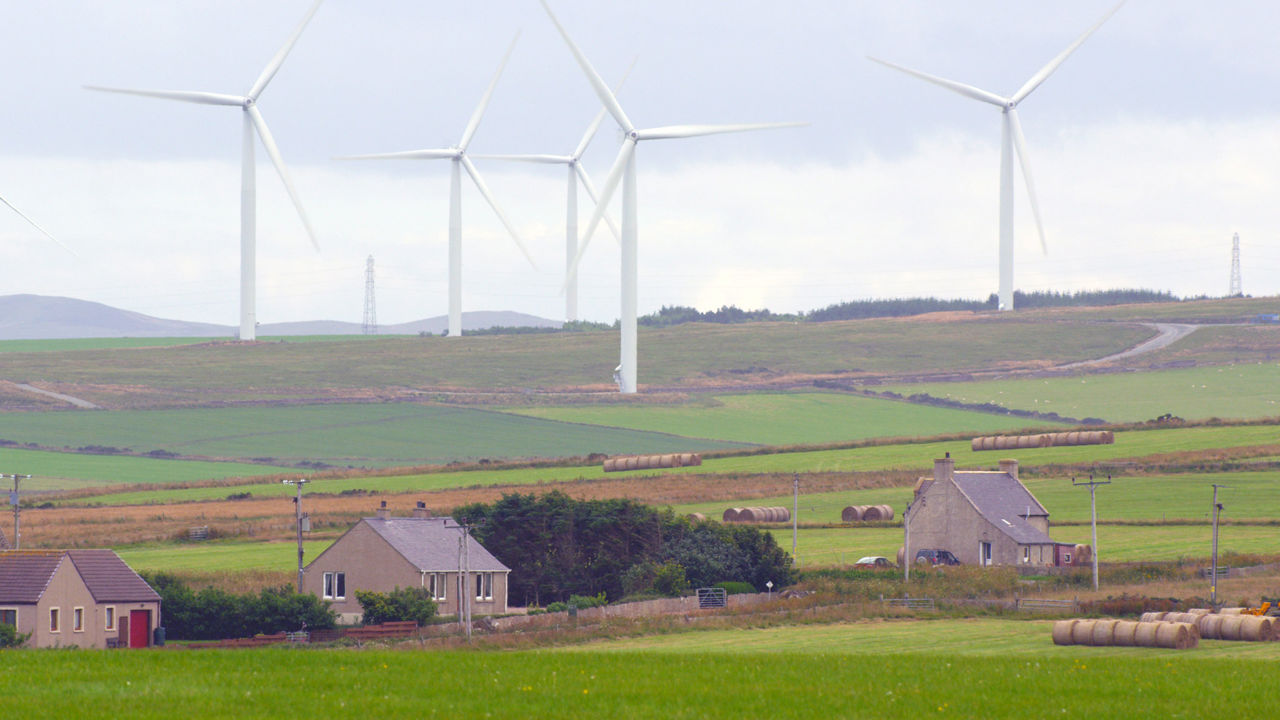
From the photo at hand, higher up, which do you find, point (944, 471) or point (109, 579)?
point (944, 471)

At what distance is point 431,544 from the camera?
74625 millimetres

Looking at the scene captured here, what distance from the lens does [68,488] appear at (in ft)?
382

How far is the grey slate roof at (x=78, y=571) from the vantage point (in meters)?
58.8

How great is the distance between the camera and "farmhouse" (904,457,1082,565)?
8550cm

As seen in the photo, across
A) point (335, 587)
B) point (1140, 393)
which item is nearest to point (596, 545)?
point (335, 587)

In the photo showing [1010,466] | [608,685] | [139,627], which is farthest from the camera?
[1010,466]

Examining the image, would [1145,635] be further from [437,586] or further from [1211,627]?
[437,586]

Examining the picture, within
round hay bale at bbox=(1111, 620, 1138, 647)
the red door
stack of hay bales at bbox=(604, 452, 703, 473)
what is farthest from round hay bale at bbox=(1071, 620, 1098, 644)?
stack of hay bales at bbox=(604, 452, 703, 473)

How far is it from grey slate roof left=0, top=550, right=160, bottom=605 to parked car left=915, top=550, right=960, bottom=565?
40.7 metres

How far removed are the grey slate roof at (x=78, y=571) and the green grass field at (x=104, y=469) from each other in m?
57.0

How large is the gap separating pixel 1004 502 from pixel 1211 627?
36.1 metres

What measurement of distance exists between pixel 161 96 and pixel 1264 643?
11713cm

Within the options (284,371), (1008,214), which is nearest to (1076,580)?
(1008,214)

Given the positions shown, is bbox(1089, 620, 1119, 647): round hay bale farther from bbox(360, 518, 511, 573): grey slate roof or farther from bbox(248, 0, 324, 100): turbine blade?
bbox(248, 0, 324, 100): turbine blade
